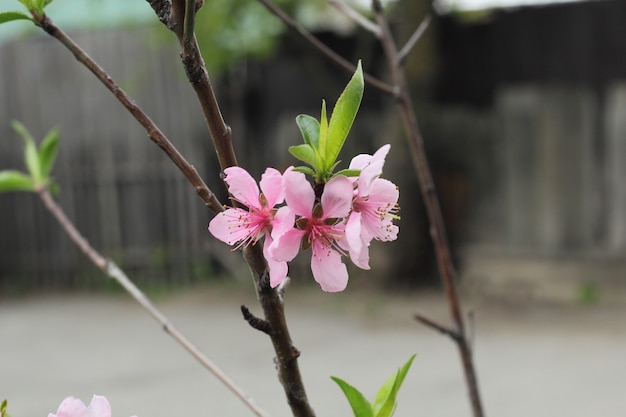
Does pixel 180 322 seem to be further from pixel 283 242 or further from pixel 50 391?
pixel 283 242

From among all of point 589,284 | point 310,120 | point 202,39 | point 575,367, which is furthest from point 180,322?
point 310,120

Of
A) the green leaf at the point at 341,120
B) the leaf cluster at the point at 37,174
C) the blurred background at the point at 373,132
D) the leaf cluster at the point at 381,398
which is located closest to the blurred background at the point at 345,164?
the blurred background at the point at 373,132

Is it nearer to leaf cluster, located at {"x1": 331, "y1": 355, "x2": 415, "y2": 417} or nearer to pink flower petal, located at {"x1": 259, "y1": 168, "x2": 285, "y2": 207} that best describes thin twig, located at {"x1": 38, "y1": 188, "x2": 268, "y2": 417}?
leaf cluster, located at {"x1": 331, "y1": 355, "x2": 415, "y2": 417}

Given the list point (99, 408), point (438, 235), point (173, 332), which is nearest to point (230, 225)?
point (99, 408)

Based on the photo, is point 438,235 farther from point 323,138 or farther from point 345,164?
point 345,164

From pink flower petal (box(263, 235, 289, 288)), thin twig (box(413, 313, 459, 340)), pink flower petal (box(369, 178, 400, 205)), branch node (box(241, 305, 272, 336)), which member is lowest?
branch node (box(241, 305, 272, 336))

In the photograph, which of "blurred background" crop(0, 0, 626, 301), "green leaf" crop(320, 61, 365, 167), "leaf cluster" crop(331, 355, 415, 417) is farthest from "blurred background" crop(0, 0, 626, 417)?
"green leaf" crop(320, 61, 365, 167)
